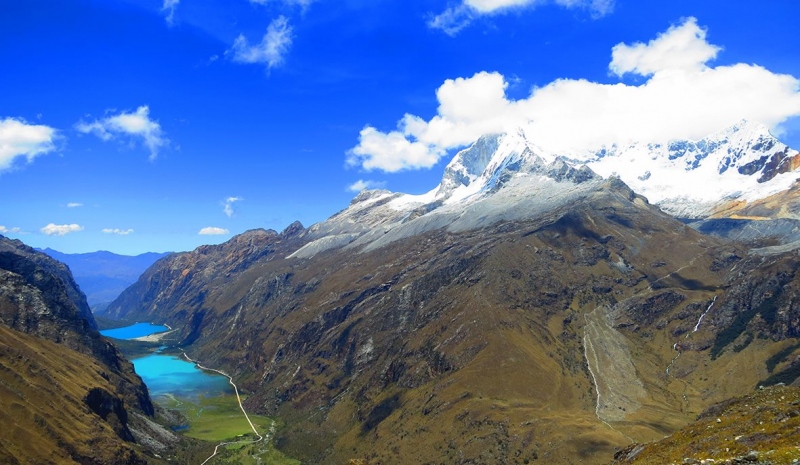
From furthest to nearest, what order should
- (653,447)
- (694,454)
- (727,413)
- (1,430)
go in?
(1,430), (727,413), (653,447), (694,454)

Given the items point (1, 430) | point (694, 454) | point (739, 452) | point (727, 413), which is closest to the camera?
point (739, 452)

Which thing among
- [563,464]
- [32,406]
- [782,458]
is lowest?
→ [563,464]

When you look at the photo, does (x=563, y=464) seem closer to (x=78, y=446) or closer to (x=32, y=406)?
(x=78, y=446)

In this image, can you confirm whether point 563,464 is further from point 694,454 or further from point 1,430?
point 1,430

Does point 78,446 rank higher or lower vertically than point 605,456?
higher

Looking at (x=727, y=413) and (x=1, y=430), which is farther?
(x=1, y=430)

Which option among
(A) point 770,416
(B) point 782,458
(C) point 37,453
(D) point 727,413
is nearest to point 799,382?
(D) point 727,413

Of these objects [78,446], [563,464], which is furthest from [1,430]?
[563,464]
